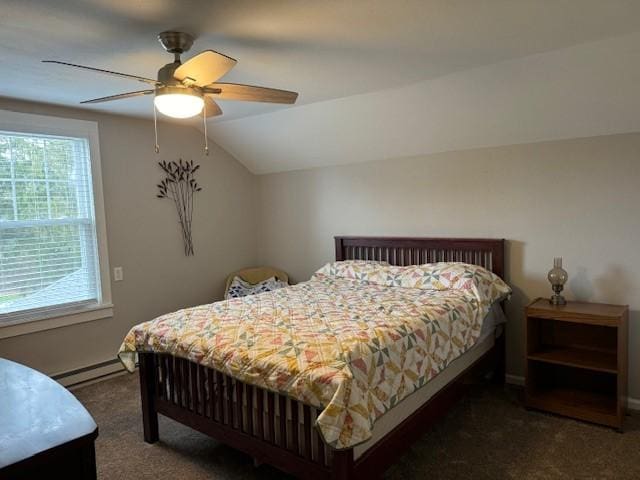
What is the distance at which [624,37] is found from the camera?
2.27 metres

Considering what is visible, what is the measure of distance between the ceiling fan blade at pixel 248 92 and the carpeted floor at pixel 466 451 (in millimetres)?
2012

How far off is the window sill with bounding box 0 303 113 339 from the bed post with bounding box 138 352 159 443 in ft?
4.07

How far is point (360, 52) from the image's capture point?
8.04ft

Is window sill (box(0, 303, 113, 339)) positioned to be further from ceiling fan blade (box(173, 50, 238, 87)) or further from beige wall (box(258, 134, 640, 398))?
ceiling fan blade (box(173, 50, 238, 87))

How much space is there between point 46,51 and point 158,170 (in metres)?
1.85

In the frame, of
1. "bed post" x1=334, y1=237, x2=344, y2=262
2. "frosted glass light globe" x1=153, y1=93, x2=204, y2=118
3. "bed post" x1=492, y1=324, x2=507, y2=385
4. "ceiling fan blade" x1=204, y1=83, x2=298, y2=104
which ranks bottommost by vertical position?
"bed post" x1=492, y1=324, x2=507, y2=385

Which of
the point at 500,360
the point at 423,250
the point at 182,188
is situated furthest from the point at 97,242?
the point at 500,360

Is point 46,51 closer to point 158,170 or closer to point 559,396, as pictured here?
point 158,170

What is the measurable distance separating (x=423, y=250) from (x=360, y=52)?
75.3 inches

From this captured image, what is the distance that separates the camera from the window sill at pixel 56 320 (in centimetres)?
328

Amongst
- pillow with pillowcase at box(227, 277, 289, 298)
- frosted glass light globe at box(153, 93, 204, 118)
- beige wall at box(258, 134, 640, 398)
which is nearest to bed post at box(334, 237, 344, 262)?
beige wall at box(258, 134, 640, 398)

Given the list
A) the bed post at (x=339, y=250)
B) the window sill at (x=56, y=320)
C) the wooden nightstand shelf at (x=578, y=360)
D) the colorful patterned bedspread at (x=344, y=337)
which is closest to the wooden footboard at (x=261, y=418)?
the colorful patterned bedspread at (x=344, y=337)

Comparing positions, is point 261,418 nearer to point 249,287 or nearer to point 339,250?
point 339,250

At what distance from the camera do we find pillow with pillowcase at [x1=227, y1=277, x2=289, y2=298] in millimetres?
4531
